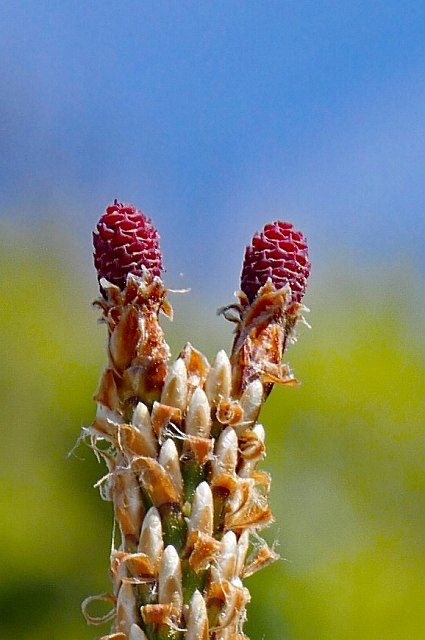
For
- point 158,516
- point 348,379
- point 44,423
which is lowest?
point 158,516

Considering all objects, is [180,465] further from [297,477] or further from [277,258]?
[297,477]

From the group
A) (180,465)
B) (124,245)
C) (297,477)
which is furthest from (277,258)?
(297,477)

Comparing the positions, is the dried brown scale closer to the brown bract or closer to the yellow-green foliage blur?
the brown bract

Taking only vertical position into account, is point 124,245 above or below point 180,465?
above

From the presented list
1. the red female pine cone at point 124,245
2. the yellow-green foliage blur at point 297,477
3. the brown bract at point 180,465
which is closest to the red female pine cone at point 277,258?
the brown bract at point 180,465

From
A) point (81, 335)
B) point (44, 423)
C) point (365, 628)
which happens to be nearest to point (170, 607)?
point (365, 628)

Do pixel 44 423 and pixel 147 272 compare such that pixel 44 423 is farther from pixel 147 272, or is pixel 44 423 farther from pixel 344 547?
pixel 147 272

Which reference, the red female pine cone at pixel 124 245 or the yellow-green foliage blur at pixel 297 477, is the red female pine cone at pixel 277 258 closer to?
the red female pine cone at pixel 124 245
